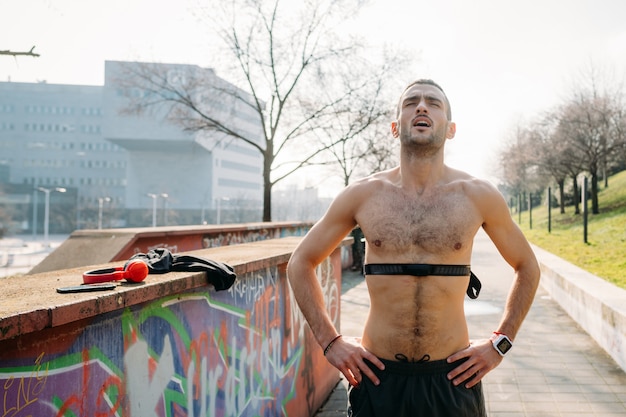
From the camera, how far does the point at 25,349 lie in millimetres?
1716

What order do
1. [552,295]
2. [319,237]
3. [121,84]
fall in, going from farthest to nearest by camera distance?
[121,84] → [552,295] → [319,237]

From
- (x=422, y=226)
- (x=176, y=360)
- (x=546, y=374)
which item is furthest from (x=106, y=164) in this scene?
(x=422, y=226)

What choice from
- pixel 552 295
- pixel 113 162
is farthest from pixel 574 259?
pixel 113 162

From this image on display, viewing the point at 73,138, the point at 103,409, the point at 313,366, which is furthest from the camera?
the point at 73,138

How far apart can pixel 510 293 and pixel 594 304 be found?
21.3 feet

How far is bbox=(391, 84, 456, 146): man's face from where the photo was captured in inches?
109

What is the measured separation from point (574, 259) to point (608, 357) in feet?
29.5

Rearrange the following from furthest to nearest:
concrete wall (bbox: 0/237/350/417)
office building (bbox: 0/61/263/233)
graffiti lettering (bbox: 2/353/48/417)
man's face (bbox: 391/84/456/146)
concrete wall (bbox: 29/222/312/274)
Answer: office building (bbox: 0/61/263/233)
concrete wall (bbox: 29/222/312/274)
man's face (bbox: 391/84/456/146)
concrete wall (bbox: 0/237/350/417)
graffiti lettering (bbox: 2/353/48/417)

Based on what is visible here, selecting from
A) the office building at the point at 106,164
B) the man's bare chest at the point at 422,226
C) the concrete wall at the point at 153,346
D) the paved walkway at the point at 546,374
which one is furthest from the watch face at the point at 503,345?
the office building at the point at 106,164

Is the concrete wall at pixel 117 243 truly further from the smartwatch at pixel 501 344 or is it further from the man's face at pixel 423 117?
the smartwatch at pixel 501 344

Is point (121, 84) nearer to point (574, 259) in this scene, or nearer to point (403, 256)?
point (574, 259)

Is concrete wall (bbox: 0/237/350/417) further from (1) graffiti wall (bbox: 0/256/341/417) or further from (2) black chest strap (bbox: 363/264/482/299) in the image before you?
(2) black chest strap (bbox: 363/264/482/299)

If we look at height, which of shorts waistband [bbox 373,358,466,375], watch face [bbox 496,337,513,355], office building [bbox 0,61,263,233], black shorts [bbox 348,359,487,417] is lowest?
black shorts [bbox 348,359,487,417]

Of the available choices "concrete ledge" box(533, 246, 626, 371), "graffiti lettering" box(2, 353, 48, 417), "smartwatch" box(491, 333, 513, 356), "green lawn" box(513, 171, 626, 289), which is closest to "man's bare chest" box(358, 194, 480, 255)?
"smartwatch" box(491, 333, 513, 356)
